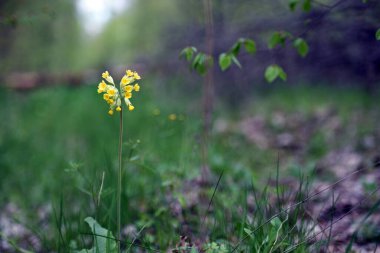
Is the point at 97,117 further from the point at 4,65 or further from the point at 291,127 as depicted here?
the point at 4,65

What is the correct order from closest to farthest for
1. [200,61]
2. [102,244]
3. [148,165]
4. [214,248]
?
[214,248] → [102,244] → [200,61] → [148,165]

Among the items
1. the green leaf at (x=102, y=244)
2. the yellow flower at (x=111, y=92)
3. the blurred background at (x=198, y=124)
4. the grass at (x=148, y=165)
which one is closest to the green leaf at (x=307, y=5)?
the blurred background at (x=198, y=124)

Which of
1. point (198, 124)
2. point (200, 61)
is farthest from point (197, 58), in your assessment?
point (198, 124)

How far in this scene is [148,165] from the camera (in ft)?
7.85

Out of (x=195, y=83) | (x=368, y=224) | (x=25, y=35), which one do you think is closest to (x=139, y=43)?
(x=25, y=35)

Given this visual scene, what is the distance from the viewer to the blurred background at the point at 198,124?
241cm

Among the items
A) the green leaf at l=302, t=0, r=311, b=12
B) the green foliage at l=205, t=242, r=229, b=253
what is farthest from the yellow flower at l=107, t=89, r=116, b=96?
the green leaf at l=302, t=0, r=311, b=12

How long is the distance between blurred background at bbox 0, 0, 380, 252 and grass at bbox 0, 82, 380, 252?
0.02 metres

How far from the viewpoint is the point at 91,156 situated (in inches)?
134

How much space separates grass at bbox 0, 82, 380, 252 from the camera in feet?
5.92

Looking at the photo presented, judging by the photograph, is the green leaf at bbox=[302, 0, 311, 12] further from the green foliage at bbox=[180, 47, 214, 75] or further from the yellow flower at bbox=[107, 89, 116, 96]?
the yellow flower at bbox=[107, 89, 116, 96]

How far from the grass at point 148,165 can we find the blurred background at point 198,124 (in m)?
0.02

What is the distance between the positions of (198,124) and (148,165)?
0.83 metres

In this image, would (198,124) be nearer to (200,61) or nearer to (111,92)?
(200,61)
